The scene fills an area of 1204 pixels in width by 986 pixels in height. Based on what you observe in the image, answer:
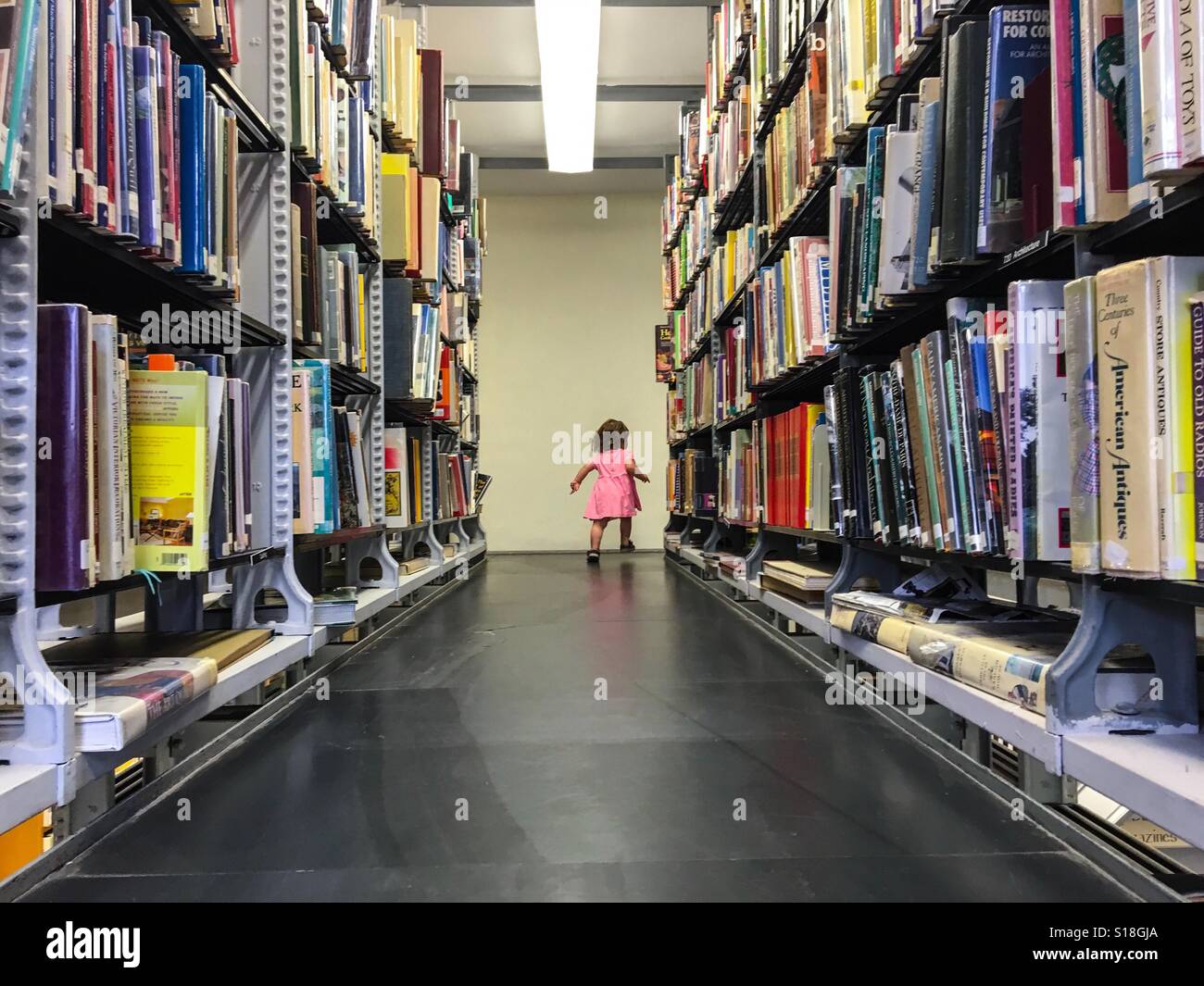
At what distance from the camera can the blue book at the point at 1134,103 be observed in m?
0.97

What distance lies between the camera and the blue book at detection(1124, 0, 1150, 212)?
97 cm

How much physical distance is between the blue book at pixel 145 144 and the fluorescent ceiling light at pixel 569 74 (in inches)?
136

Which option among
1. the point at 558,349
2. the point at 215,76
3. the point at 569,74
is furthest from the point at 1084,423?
the point at 558,349

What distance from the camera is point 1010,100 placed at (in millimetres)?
1266

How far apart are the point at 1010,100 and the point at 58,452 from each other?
1.43 metres

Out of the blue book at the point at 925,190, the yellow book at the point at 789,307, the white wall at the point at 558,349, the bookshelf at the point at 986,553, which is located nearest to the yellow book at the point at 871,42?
the bookshelf at the point at 986,553

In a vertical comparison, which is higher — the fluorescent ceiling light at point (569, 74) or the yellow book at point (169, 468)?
the fluorescent ceiling light at point (569, 74)

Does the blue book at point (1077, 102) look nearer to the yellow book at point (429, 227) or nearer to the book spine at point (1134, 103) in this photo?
the book spine at point (1134, 103)

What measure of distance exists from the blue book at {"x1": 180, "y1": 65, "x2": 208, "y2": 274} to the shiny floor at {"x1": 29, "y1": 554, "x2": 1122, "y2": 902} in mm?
899

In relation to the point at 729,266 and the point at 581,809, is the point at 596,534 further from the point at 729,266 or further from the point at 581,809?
the point at 581,809

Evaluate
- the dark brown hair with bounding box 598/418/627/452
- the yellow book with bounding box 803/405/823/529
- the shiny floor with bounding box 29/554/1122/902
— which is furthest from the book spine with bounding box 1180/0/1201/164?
the dark brown hair with bounding box 598/418/627/452

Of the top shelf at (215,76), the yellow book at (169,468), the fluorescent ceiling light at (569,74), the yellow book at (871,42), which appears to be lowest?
the yellow book at (169,468)

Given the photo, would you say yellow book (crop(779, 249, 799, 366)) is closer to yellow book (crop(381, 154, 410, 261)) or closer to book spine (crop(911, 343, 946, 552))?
book spine (crop(911, 343, 946, 552))
